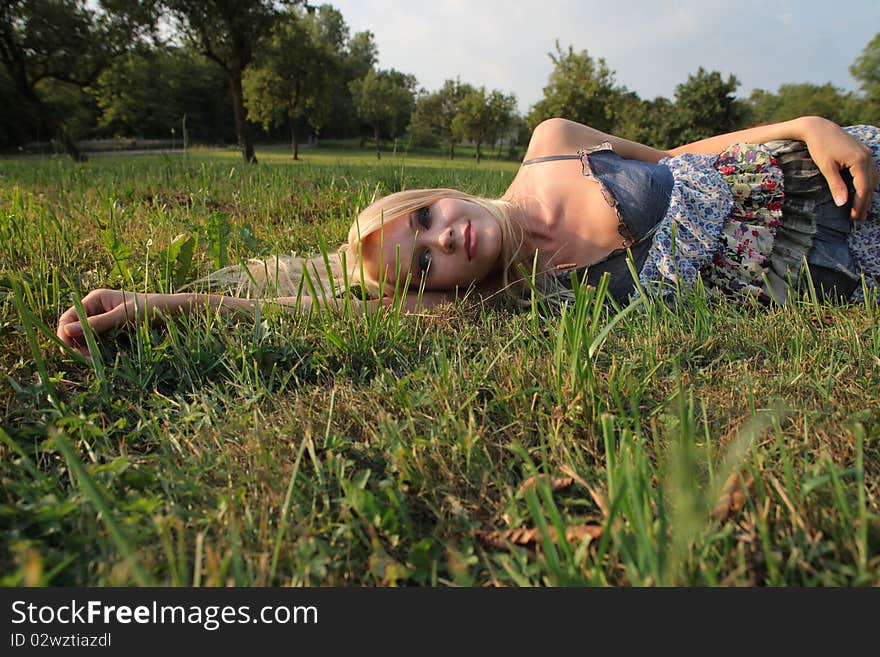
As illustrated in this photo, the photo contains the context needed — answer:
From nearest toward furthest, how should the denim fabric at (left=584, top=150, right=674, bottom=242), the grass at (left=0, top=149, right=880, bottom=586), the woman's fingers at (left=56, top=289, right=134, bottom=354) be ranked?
Answer: the grass at (left=0, top=149, right=880, bottom=586) → the woman's fingers at (left=56, top=289, right=134, bottom=354) → the denim fabric at (left=584, top=150, right=674, bottom=242)

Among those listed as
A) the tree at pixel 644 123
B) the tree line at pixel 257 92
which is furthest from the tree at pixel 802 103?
the tree at pixel 644 123

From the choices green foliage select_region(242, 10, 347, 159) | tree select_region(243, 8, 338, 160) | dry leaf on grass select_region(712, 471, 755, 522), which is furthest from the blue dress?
green foliage select_region(242, 10, 347, 159)

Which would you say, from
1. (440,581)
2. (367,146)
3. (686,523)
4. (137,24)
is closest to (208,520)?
(440,581)

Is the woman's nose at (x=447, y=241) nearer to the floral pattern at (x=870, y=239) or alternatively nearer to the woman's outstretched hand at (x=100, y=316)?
the woman's outstretched hand at (x=100, y=316)

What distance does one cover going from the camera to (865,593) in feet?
2.21

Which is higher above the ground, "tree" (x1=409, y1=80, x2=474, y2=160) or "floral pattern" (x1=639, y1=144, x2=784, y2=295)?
"tree" (x1=409, y1=80, x2=474, y2=160)

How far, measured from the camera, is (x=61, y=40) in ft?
61.0

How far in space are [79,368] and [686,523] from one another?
67.9 inches

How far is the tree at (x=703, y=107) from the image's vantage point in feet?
134

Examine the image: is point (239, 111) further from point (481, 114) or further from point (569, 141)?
point (481, 114)

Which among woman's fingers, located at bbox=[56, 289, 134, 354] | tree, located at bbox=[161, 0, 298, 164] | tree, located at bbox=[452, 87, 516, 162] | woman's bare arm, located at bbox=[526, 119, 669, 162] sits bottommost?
woman's fingers, located at bbox=[56, 289, 134, 354]

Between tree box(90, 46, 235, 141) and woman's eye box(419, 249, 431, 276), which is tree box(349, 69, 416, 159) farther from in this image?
woman's eye box(419, 249, 431, 276)

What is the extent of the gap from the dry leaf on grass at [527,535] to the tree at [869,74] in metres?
45.8

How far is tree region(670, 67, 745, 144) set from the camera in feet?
134
